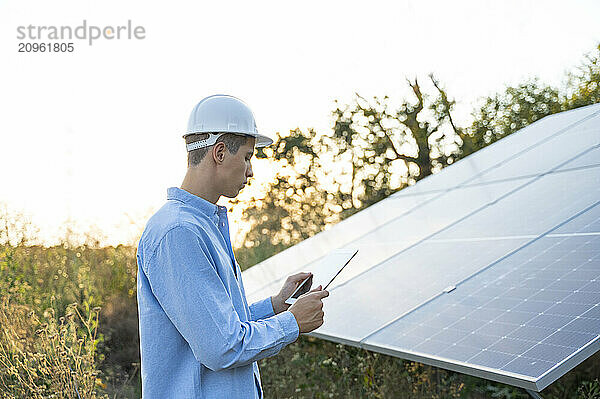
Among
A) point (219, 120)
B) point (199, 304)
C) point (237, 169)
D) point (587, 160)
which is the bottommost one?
point (199, 304)

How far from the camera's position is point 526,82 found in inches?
543

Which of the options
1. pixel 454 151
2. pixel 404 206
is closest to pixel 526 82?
pixel 454 151

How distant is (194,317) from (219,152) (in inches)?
23.8

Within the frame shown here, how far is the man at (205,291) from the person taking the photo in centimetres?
222

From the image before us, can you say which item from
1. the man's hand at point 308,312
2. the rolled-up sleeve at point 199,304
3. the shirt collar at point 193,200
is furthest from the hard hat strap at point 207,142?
the man's hand at point 308,312

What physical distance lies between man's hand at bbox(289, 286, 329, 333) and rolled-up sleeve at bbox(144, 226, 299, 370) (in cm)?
16

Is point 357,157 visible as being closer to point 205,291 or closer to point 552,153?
point 552,153

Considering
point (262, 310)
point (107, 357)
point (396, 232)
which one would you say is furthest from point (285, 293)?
point (107, 357)

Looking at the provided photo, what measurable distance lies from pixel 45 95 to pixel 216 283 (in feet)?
26.7

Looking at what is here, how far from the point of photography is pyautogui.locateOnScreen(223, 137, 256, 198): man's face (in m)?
2.48

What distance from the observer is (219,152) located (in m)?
2.46

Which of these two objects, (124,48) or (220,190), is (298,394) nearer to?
(220,190)

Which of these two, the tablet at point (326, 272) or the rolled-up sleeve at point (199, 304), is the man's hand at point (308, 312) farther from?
the tablet at point (326, 272)

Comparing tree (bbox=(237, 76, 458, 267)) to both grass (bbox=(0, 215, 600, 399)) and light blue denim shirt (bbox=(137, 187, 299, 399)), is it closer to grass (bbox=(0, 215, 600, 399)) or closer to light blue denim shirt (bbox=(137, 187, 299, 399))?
grass (bbox=(0, 215, 600, 399))
